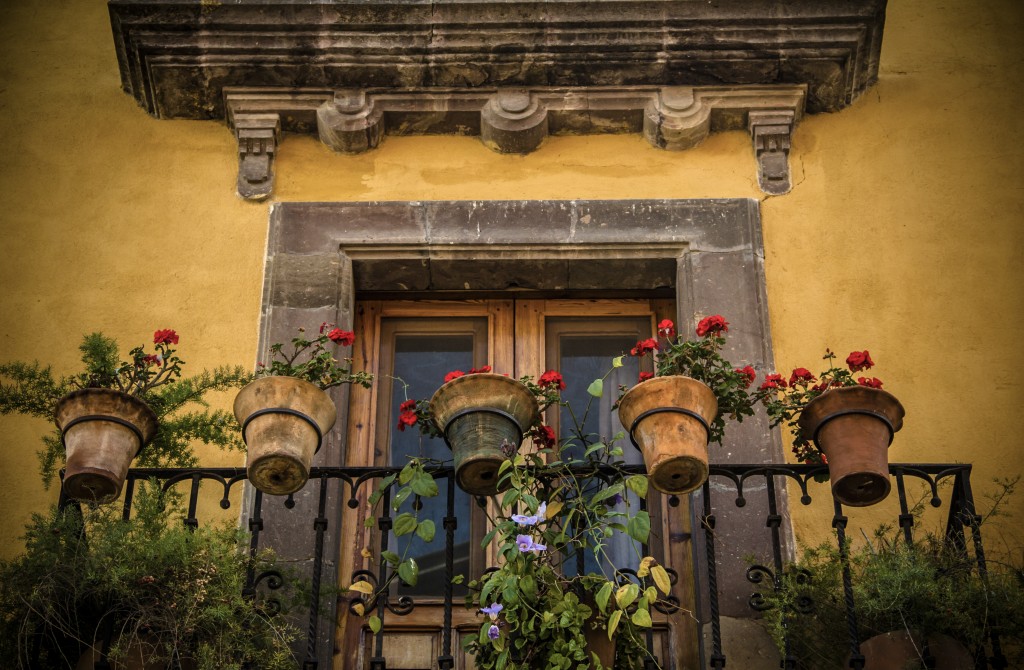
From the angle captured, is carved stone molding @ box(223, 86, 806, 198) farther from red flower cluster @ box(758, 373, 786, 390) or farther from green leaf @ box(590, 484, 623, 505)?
green leaf @ box(590, 484, 623, 505)

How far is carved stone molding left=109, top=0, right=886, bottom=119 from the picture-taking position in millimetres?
6492

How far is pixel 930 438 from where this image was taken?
5.84 metres

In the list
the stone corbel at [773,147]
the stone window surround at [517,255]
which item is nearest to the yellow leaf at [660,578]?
the stone window surround at [517,255]

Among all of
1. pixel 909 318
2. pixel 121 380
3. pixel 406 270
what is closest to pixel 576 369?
pixel 406 270

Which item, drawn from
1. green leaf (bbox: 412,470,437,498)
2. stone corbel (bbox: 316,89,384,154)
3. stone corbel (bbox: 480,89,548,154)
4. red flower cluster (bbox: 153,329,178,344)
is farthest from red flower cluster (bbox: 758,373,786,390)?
stone corbel (bbox: 316,89,384,154)

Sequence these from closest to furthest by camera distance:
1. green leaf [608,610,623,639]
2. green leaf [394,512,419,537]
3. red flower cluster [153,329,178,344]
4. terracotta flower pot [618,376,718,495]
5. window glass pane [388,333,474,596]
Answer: green leaf [608,610,623,639], terracotta flower pot [618,376,718,495], green leaf [394,512,419,537], red flower cluster [153,329,178,344], window glass pane [388,333,474,596]

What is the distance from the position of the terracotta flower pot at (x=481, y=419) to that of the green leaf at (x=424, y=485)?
0.38ft

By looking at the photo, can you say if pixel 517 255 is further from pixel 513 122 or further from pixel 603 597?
pixel 603 597

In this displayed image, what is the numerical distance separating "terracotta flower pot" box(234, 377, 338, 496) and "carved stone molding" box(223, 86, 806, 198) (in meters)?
1.63

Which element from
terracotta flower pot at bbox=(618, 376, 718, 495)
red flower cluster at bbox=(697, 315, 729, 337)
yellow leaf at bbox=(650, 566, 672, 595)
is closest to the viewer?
yellow leaf at bbox=(650, 566, 672, 595)

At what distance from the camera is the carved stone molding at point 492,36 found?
21.3 ft

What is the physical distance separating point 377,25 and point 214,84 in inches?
29.2

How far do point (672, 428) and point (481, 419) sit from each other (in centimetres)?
61

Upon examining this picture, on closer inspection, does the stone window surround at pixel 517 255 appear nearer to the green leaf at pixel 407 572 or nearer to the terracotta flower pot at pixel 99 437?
the terracotta flower pot at pixel 99 437
